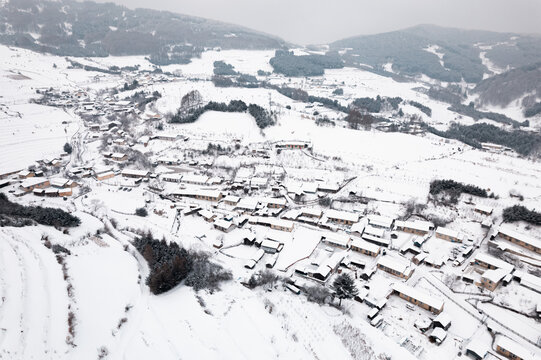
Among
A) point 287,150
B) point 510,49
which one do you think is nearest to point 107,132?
point 287,150

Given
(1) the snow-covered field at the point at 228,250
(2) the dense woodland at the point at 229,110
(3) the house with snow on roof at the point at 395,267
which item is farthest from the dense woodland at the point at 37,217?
(2) the dense woodland at the point at 229,110

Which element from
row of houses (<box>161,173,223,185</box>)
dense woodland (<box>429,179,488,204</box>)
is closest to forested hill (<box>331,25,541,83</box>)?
dense woodland (<box>429,179,488,204</box>)

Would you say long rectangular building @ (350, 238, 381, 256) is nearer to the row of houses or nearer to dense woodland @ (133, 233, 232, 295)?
dense woodland @ (133, 233, 232, 295)

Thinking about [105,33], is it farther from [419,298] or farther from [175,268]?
[419,298]

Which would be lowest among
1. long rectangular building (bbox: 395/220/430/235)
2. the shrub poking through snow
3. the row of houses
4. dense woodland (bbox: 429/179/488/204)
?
the shrub poking through snow

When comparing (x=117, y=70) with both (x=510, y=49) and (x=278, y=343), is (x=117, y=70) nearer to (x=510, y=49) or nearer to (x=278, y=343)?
(x=278, y=343)

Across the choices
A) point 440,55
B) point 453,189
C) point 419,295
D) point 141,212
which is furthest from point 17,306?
point 440,55
